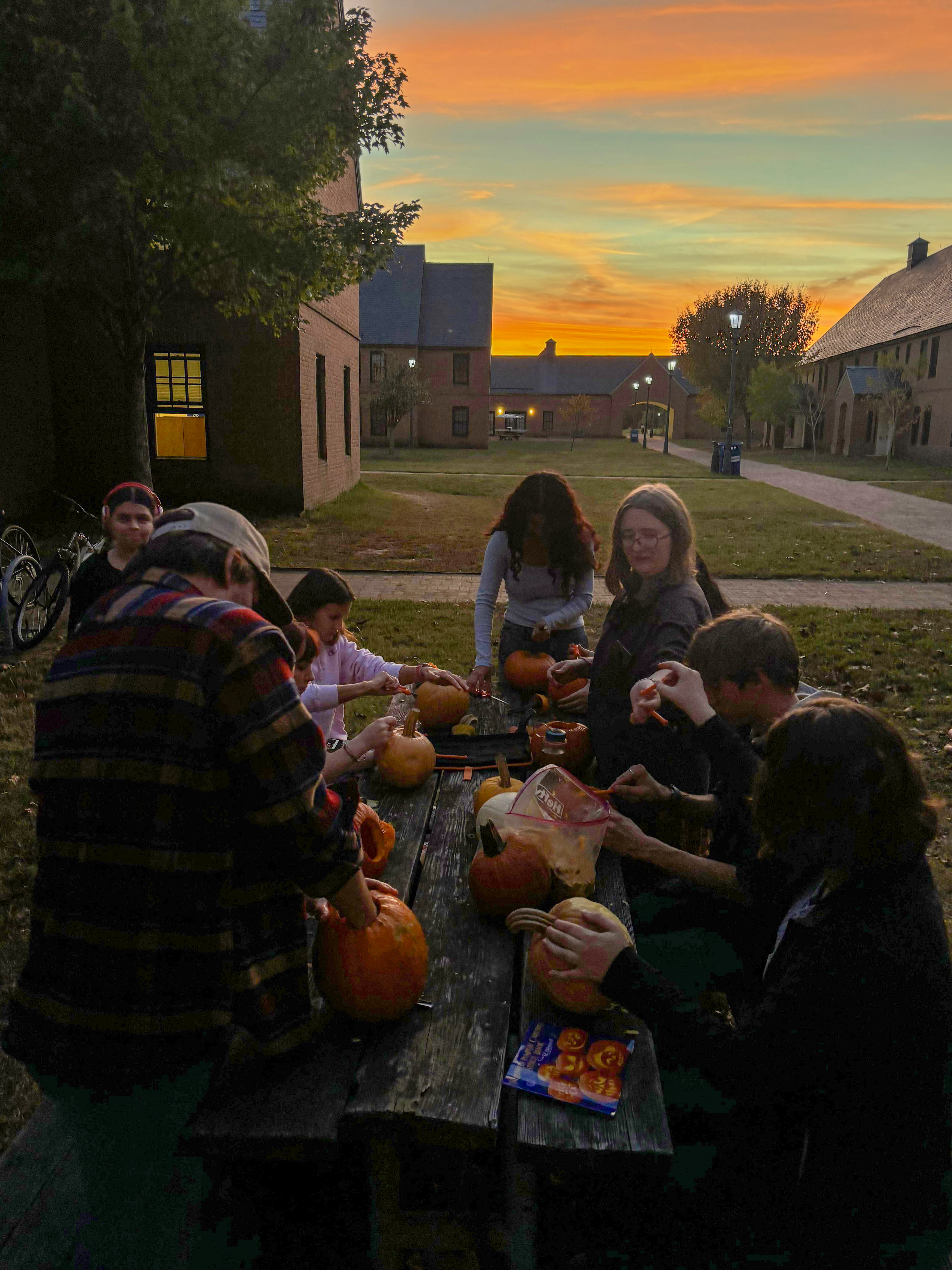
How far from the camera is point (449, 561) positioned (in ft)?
45.1

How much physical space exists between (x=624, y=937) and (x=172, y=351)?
17897 millimetres

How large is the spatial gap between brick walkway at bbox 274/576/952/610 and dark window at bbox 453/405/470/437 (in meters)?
41.6

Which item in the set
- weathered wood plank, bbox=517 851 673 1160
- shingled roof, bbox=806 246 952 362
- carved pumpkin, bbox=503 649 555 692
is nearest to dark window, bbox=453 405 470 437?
shingled roof, bbox=806 246 952 362

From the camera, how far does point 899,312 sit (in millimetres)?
53469

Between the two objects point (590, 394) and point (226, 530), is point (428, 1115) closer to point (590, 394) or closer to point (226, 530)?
point (226, 530)

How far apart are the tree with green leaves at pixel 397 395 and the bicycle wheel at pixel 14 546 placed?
34713 mm

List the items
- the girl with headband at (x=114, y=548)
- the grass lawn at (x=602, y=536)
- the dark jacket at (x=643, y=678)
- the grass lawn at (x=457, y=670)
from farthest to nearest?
1. the grass lawn at (x=602, y=536)
2. the girl with headband at (x=114, y=548)
3. the grass lawn at (x=457, y=670)
4. the dark jacket at (x=643, y=678)

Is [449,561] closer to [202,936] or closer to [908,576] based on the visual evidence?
[908,576]

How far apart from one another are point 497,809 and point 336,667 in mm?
1544

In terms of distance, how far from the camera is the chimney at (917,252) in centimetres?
5688

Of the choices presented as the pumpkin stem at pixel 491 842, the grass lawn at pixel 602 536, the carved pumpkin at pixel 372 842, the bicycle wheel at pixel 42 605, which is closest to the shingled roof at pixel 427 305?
the grass lawn at pixel 602 536

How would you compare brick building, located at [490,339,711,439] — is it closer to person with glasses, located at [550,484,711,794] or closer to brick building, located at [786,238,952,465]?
brick building, located at [786,238,952,465]

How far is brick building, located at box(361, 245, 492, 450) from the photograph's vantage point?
5156 cm

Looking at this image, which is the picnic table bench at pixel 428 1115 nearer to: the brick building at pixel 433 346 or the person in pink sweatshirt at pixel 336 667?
the person in pink sweatshirt at pixel 336 667
